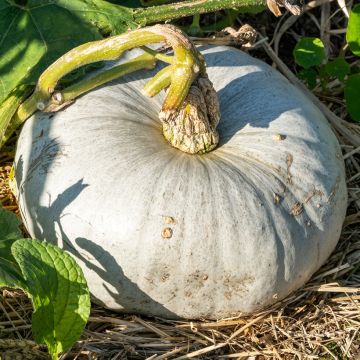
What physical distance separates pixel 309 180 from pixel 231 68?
20.8 inches

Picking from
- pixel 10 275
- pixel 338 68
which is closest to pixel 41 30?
pixel 10 275

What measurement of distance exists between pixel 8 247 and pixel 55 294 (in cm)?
25

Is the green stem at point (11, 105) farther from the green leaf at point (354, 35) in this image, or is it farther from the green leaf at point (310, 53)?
the green leaf at point (354, 35)

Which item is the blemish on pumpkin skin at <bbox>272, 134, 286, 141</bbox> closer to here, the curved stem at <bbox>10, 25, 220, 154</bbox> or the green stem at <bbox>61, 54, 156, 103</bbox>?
the curved stem at <bbox>10, 25, 220, 154</bbox>

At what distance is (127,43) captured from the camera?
2.50 meters

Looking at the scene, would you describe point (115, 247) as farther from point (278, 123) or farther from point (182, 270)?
point (278, 123)

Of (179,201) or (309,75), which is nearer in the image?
(179,201)

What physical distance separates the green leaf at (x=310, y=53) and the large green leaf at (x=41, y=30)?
2.49ft

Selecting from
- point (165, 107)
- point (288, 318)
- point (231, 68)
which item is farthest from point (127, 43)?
point (288, 318)

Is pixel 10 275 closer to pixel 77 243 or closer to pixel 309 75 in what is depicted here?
pixel 77 243

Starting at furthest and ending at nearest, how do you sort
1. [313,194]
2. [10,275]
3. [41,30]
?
[41,30], [313,194], [10,275]

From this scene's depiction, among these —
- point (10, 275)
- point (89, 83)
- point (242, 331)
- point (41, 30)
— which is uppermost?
point (41, 30)

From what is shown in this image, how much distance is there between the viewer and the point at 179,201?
2387mm

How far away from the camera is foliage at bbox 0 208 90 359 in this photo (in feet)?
7.15
